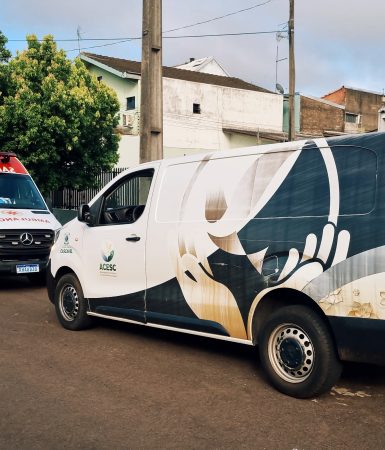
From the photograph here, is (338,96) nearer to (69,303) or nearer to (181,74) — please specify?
(181,74)

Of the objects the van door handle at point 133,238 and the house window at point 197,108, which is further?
the house window at point 197,108

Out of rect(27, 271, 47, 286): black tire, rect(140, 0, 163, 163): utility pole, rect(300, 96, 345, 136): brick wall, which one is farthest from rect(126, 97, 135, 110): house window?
rect(27, 271, 47, 286): black tire

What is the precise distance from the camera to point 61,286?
7.20 meters

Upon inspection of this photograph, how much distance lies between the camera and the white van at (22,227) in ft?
32.2

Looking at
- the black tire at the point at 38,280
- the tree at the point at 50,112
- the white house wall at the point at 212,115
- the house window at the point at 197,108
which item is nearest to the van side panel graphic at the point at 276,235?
the black tire at the point at 38,280

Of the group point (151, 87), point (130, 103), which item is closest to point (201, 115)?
point (130, 103)

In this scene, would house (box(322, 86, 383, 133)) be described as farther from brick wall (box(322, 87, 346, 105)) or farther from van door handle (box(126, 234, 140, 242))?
van door handle (box(126, 234, 140, 242))

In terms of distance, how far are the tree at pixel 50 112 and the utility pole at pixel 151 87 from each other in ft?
17.8

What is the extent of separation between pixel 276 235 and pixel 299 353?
98cm

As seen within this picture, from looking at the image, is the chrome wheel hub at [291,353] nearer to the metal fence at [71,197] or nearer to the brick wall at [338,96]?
the metal fence at [71,197]

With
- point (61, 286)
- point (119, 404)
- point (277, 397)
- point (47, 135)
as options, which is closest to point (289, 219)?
point (277, 397)

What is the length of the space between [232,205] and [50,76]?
1227cm

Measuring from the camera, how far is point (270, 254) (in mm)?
4758

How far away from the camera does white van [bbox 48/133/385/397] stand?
13.8ft
